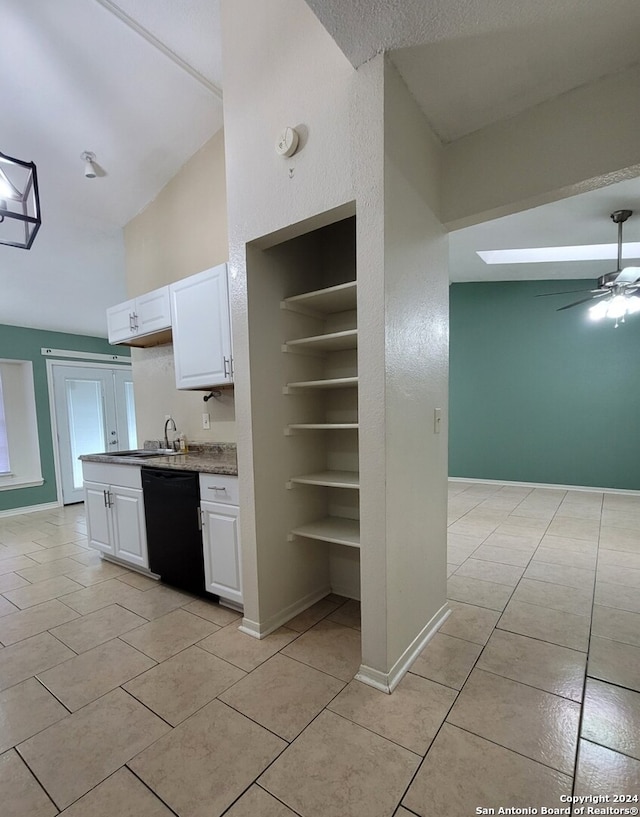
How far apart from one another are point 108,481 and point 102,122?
2693mm

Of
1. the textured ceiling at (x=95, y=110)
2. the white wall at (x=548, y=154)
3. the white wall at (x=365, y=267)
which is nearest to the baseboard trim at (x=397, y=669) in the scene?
the white wall at (x=365, y=267)

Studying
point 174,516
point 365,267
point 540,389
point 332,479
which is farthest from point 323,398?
point 540,389

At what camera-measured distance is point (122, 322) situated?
335 centimetres

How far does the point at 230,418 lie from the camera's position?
3010 mm

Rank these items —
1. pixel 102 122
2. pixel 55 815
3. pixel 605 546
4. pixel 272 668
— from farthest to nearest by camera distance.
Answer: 1. pixel 605 546
2. pixel 102 122
3. pixel 272 668
4. pixel 55 815

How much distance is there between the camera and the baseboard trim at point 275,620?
6.75ft

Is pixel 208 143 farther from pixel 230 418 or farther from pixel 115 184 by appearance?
pixel 230 418

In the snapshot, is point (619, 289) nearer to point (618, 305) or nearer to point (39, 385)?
point (618, 305)

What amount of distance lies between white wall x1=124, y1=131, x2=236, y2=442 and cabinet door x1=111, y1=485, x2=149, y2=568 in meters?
0.70

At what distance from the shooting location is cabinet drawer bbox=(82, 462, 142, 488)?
2760 millimetres

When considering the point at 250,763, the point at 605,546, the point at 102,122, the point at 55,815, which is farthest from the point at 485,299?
the point at 55,815

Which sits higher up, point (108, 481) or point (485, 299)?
point (485, 299)

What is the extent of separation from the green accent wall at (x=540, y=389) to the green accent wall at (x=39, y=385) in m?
5.78

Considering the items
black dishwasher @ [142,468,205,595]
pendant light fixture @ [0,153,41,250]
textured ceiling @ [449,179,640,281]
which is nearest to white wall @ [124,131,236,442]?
black dishwasher @ [142,468,205,595]
